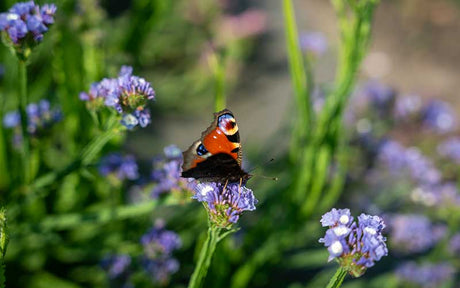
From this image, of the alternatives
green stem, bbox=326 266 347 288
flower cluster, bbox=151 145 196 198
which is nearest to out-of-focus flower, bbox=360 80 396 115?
flower cluster, bbox=151 145 196 198

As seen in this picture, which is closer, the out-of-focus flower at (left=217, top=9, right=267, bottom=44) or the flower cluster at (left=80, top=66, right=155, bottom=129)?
the flower cluster at (left=80, top=66, right=155, bottom=129)

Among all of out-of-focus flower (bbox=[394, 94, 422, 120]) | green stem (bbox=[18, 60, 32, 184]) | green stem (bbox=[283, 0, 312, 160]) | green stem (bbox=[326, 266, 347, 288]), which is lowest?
green stem (bbox=[326, 266, 347, 288])

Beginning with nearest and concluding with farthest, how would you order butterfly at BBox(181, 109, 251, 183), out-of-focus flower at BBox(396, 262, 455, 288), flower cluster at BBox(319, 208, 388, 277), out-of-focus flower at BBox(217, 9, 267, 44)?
flower cluster at BBox(319, 208, 388, 277), butterfly at BBox(181, 109, 251, 183), out-of-focus flower at BBox(396, 262, 455, 288), out-of-focus flower at BBox(217, 9, 267, 44)

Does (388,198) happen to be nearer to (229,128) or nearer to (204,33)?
(229,128)

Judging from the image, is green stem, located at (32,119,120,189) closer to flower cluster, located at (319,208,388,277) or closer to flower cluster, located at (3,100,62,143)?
flower cluster, located at (3,100,62,143)

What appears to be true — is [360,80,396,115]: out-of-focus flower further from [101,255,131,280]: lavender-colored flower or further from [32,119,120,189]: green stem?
[32,119,120,189]: green stem

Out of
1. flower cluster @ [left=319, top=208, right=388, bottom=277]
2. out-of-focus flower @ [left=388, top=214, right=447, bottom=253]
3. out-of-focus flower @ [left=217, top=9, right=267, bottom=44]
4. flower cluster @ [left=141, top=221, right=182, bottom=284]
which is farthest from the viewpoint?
out-of-focus flower @ [left=217, top=9, right=267, bottom=44]

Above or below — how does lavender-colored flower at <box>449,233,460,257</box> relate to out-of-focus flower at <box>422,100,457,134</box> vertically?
below

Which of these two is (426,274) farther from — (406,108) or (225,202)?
(225,202)
